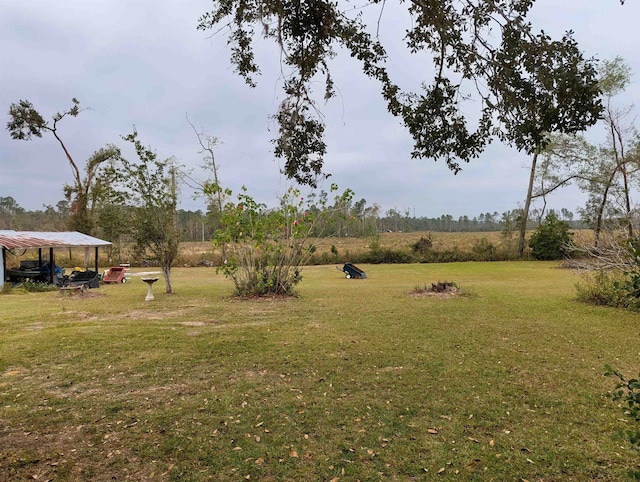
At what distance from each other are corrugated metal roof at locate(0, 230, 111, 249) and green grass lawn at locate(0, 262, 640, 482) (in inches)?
336

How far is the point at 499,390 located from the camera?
4516mm

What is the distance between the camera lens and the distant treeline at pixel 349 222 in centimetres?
2213

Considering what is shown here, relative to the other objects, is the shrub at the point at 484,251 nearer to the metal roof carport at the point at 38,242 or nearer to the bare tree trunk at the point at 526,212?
the bare tree trunk at the point at 526,212

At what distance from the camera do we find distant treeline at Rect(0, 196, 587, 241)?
871 inches

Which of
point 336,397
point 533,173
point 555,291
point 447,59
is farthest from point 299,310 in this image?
point 533,173

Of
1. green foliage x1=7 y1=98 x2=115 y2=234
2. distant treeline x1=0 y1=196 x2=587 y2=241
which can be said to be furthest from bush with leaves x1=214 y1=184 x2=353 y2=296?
green foliage x1=7 y1=98 x2=115 y2=234

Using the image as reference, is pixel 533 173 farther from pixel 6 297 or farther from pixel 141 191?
pixel 6 297

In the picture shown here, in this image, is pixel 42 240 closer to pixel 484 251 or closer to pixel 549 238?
pixel 484 251

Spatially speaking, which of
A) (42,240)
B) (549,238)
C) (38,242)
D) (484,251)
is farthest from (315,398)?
(549,238)

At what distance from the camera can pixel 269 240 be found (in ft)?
41.7

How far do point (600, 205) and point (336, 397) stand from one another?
99.5 feet

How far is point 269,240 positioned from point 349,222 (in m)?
2.57

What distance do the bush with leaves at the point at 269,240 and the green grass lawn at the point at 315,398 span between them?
3.92 metres

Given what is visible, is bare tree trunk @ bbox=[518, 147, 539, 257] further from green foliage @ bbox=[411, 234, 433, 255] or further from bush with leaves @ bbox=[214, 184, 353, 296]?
bush with leaves @ bbox=[214, 184, 353, 296]
